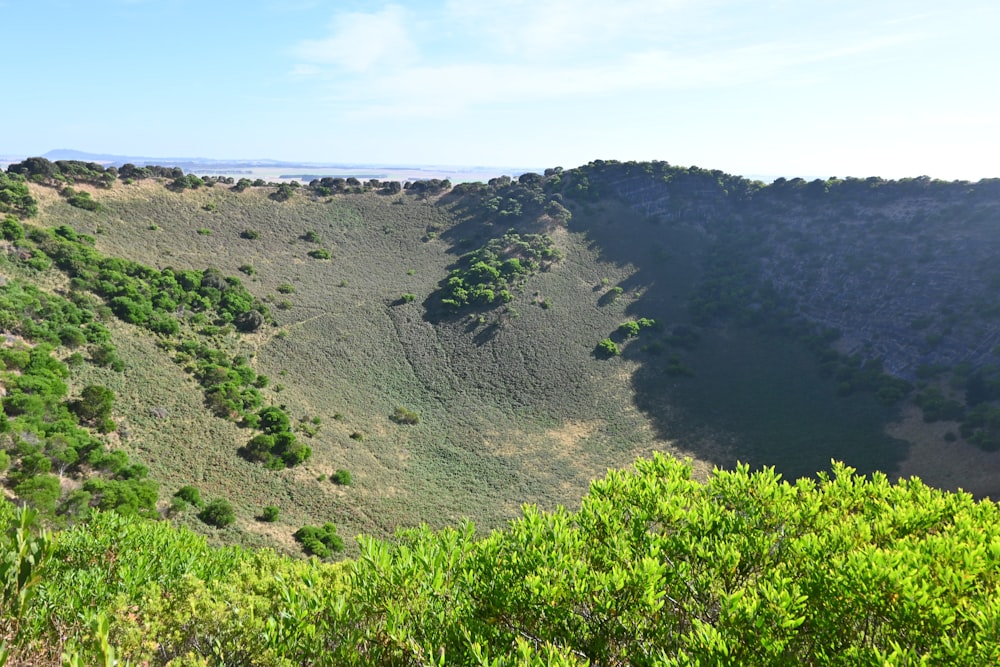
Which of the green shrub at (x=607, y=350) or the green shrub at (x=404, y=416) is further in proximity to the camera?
the green shrub at (x=607, y=350)

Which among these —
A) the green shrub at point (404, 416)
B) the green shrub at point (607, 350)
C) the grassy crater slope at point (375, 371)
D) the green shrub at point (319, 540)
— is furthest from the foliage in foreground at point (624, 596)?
the green shrub at point (607, 350)

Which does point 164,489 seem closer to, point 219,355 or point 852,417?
point 219,355

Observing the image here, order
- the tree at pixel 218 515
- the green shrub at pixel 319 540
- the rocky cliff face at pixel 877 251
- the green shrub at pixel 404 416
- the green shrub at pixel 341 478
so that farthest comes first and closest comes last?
1. the rocky cliff face at pixel 877 251
2. the green shrub at pixel 404 416
3. the green shrub at pixel 341 478
4. the green shrub at pixel 319 540
5. the tree at pixel 218 515

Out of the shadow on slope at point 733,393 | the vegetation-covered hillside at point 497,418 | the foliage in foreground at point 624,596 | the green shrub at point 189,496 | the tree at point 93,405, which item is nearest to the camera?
the foliage in foreground at point 624,596

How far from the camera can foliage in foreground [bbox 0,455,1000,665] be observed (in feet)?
26.4

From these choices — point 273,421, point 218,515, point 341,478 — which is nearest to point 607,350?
point 341,478

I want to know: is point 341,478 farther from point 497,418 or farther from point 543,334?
point 543,334

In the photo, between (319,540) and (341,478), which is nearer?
(319,540)

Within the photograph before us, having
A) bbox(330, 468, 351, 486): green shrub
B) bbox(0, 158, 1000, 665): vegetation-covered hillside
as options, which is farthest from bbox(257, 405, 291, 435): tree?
bbox(330, 468, 351, 486): green shrub

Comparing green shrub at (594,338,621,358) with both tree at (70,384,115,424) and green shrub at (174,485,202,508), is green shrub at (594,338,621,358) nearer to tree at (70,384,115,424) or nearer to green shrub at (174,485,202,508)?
green shrub at (174,485,202,508)

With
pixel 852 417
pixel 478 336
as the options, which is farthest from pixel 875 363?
pixel 478 336

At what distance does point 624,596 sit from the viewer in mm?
9352

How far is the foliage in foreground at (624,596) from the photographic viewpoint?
26.4ft

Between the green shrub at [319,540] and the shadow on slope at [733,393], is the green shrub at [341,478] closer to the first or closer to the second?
the green shrub at [319,540]
